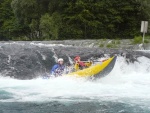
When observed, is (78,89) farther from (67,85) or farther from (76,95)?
(76,95)

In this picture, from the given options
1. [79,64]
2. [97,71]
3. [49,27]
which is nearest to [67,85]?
[97,71]

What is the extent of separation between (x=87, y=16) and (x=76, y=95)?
21.4m

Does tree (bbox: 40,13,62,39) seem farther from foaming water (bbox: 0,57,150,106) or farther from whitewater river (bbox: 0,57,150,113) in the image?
whitewater river (bbox: 0,57,150,113)

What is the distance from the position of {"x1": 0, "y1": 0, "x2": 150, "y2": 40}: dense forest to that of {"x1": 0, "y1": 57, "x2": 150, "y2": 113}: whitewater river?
1709 cm

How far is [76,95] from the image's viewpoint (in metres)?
10.6

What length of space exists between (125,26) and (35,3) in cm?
866

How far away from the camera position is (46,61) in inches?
635

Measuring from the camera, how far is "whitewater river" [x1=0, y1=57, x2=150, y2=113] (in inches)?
357

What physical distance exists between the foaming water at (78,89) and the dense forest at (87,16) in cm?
1690

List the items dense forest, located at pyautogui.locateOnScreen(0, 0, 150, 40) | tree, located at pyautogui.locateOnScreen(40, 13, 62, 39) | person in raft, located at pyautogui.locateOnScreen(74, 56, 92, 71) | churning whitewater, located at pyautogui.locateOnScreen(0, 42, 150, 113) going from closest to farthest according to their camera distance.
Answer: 1. churning whitewater, located at pyautogui.locateOnScreen(0, 42, 150, 113)
2. person in raft, located at pyautogui.locateOnScreen(74, 56, 92, 71)
3. tree, located at pyautogui.locateOnScreen(40, 13, 62, 39)
4. dense forest, located at pyautogui.locateOnScreen(0, 0, 150, 40)

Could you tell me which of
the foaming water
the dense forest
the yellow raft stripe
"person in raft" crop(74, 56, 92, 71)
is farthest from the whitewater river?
the dense forest

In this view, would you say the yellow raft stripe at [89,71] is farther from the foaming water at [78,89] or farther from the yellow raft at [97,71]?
the foaming water at [78,89]

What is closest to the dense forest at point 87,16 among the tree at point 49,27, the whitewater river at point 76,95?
the tree at point 49,27

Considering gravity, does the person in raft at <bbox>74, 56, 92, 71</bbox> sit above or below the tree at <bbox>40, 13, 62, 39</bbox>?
below
